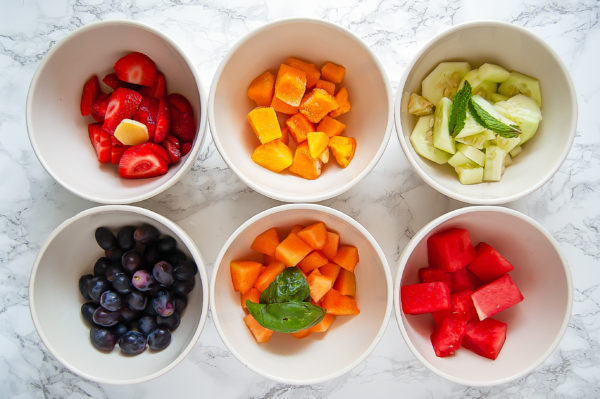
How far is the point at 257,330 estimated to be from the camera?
1.37 meters

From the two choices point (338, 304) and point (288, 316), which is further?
point (338, 304)

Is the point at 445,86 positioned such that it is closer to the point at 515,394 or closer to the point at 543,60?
the point at 543,60

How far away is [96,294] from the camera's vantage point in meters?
1.33

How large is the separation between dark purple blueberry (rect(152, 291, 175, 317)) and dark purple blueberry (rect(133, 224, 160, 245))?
0.15 meters

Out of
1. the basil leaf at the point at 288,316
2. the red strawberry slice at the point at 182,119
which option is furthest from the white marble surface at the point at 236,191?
the basil leaf at the point at 288,316

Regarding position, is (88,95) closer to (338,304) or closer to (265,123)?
(265,123)

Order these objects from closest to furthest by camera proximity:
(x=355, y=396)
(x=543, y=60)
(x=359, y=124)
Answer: (x=543, y=60), (x=359, y=124), (x=355, y=396)

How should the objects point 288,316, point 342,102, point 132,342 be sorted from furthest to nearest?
point 342,102 → point 132,342 → point 288,316

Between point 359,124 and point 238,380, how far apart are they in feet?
2.88

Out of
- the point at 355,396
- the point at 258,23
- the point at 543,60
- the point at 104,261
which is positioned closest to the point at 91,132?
the point at 104,261

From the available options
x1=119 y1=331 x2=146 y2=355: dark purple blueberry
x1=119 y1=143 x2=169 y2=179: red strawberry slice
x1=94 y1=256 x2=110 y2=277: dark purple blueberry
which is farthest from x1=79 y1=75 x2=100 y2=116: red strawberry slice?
x1=119 y1=331 x2=146 y2=355: dark purple blueberry

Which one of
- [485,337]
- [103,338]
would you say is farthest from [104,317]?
[485,337]

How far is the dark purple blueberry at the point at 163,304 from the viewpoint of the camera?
51.5 inches

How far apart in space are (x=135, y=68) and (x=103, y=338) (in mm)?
756
